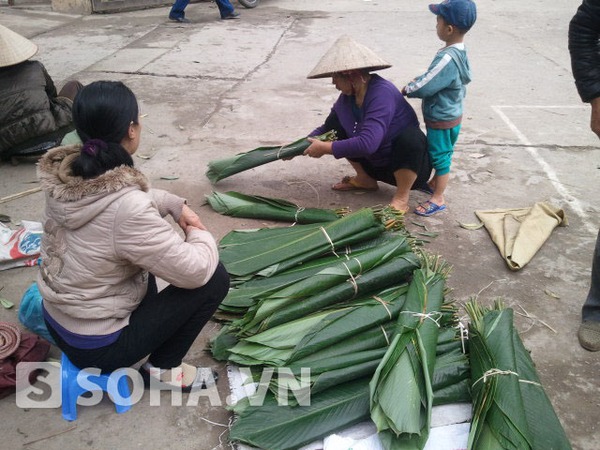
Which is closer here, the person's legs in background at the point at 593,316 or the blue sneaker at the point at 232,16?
the person's legs in background at the point at 593,316

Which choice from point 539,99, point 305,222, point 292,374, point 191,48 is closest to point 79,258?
point 292,374

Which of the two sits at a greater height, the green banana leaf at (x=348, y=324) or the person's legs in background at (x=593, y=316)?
the green banana leaf at (x=348, y=324)

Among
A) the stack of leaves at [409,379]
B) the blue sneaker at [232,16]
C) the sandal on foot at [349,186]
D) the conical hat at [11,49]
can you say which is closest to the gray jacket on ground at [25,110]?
the conical hat at [11,49]

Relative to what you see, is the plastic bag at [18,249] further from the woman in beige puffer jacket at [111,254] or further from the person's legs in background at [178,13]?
the person's legs in background at [178,13]

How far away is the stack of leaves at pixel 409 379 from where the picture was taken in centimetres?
183

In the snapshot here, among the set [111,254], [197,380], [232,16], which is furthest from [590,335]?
[232,16]

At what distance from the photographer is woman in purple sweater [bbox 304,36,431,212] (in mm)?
3149

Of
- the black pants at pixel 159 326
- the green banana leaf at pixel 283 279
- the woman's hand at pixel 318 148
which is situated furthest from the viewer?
the woman's hand at pixel 318 148

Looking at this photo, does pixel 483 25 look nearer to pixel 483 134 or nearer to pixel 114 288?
pixel 483 134

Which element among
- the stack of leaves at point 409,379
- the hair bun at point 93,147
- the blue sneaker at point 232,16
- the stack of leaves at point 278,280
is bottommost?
the blue sneaker at point 232,16

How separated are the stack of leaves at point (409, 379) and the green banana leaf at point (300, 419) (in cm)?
11

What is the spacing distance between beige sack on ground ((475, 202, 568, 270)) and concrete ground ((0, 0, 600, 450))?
0.06 m

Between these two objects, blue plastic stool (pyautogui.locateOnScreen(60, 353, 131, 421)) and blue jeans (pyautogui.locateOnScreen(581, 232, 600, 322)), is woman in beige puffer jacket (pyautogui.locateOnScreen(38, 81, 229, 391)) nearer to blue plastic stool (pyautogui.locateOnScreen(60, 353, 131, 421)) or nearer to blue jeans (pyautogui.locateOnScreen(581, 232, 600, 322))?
blue plastic stool (pyautogui.locateOnScreen(60, 353, 131, 421))

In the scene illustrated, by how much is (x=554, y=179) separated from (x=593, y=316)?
1684mm
